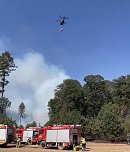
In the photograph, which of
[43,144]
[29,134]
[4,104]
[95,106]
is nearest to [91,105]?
[95,106]

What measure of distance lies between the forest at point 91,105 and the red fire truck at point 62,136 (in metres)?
36.9

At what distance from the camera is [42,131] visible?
58781 millimetres

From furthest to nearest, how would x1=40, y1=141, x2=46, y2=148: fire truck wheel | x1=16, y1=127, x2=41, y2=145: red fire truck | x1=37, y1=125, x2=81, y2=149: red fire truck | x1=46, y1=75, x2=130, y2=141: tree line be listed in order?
x1=46, y1=75, x2=130, y2=141: tree line, x1=16, y1=127, x2=41, y2=145: red fire truck, x1=40, y1=141, x2=46, y2=148: fire truck wheel, x1=37, y1=125, x2=81, y2=149: red fire truck

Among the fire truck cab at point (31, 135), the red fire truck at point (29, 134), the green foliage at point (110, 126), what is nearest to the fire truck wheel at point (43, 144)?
the fire truck cab at point (31, 135)

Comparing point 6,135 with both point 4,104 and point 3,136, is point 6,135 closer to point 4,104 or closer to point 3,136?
point 3,136

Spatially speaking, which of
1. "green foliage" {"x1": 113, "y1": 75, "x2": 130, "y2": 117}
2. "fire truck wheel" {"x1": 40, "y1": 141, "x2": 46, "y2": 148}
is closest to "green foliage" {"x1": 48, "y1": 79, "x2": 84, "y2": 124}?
"green foliage" {"x1": 113, "y1": 75, "x2": 130, "y2": 117}

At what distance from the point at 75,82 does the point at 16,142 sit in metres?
64.7

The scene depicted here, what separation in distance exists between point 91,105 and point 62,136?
→ 77.3 metres

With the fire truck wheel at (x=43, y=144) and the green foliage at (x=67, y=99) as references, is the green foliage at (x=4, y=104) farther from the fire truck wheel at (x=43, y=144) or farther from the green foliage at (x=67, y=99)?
the fire truck wheel at (x=43, y=144)

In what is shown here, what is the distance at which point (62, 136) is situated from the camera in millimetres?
54031

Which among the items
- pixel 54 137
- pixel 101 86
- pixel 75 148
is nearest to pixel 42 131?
pixel 54 137

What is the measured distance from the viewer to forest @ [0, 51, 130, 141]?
9388cm

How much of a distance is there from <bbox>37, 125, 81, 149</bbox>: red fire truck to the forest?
121 ft

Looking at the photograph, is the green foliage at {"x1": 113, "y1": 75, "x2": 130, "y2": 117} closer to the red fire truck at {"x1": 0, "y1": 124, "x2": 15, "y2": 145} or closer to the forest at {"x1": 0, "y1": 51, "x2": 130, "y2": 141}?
the forest at {"x1": 0, "y1": 51, "x2": 130, "y2": 141}
